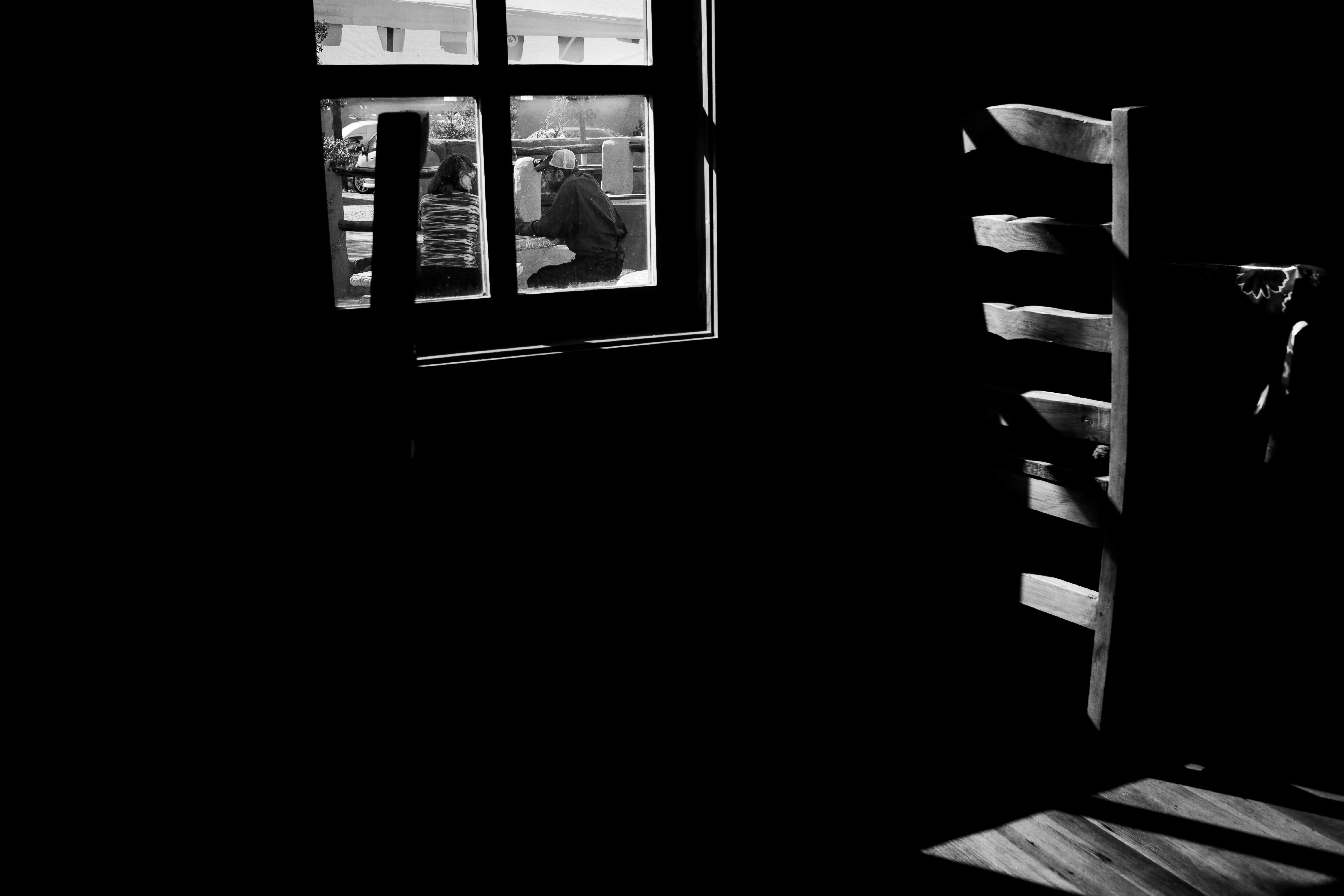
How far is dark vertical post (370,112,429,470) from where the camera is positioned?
5.13 ft

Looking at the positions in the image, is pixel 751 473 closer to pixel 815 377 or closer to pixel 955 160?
pixel 815 377

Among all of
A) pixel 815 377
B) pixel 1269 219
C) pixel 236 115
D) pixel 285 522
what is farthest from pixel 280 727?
pixel 1269 219

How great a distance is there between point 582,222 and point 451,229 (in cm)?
31

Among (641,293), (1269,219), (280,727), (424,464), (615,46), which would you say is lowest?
(280,727)

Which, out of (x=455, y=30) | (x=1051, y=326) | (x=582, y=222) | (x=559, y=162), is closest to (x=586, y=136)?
(x=559, y=162)

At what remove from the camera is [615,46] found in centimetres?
243

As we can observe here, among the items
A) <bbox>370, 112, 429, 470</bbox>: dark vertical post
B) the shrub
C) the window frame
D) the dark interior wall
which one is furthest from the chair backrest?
the shrub

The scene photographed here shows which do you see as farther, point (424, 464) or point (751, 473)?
point (751, 473)

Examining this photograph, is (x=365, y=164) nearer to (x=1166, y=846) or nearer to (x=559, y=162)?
(x=559, y=162)

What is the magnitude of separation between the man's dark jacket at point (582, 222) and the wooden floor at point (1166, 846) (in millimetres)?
1510

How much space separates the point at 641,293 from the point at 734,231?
27cm

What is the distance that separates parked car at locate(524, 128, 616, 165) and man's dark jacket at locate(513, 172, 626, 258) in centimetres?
3

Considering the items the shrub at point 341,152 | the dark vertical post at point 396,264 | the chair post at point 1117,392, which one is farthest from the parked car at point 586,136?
the chair post at point 1117,392

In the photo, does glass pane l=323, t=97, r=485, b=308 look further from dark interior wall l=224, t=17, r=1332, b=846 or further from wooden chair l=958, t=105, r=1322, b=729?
wooden chair l=958, t=105, r=1322, b=729
